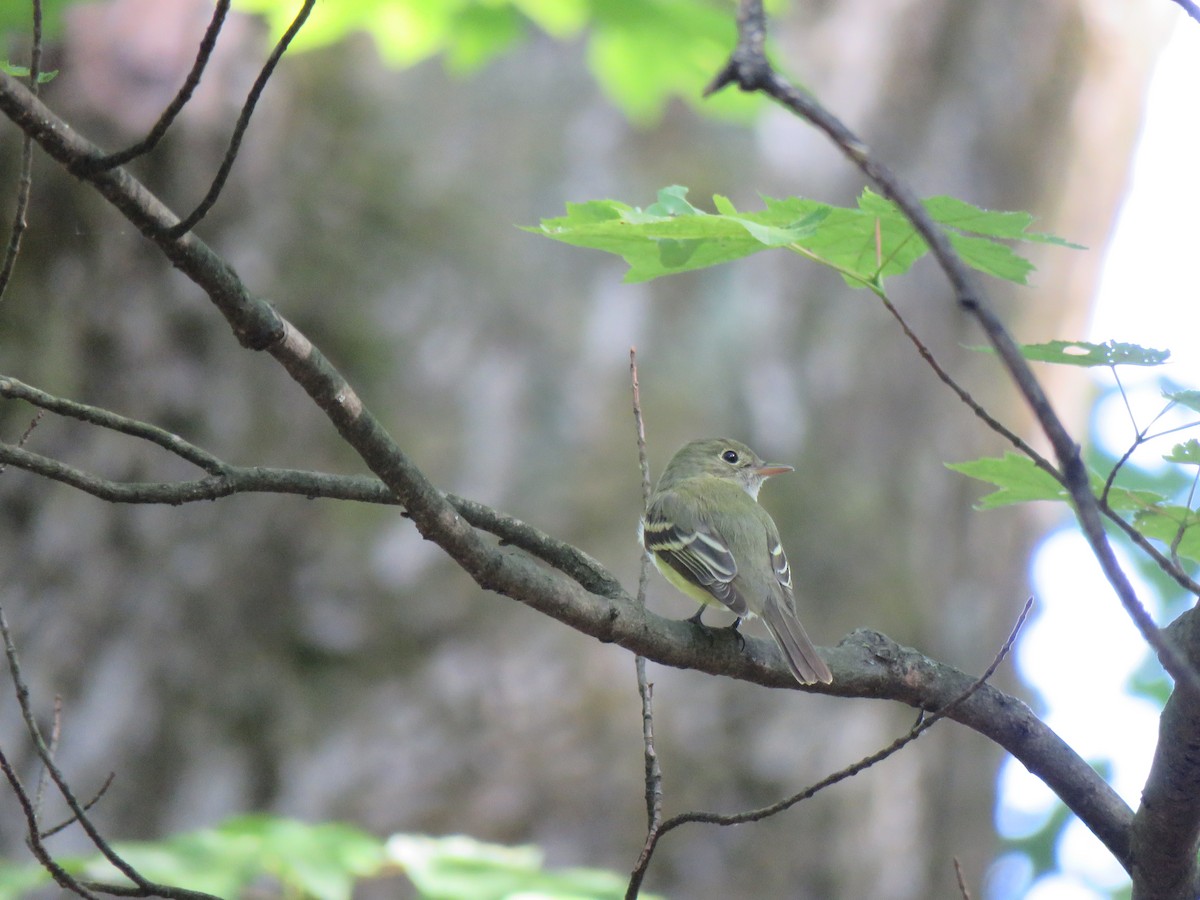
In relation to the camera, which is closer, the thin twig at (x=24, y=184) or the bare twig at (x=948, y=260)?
the bare twig at (x=948, y=260)

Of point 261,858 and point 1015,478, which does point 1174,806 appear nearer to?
point 1015,478

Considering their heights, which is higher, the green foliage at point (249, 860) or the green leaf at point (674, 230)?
the green leaf at point (674, 230)

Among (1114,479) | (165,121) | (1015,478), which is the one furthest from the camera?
(1015,478)

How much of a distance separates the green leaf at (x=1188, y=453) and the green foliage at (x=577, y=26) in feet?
11.2

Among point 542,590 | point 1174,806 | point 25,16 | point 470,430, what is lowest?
point 1174,806

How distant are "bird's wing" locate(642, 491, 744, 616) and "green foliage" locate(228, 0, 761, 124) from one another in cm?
200

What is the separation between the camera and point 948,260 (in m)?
0.97

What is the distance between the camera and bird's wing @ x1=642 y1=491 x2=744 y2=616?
3.03 meters

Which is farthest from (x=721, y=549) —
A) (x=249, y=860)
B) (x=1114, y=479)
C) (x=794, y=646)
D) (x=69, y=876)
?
(x=69, y=876)

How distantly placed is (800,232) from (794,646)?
3.59ft

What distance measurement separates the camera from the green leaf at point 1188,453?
1502 millimetres

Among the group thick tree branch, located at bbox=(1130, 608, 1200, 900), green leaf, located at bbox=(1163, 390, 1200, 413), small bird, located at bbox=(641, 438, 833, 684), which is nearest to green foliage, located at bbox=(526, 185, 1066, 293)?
green leaf, located at bbox=(1163, 390, 1200, 413)

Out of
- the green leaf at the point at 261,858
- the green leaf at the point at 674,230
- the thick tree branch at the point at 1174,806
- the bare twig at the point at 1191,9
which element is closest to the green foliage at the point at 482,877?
the green leaf at the point at 261,858

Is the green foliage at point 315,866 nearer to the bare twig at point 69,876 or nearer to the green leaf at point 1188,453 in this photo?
the bare twig at point 69,876
